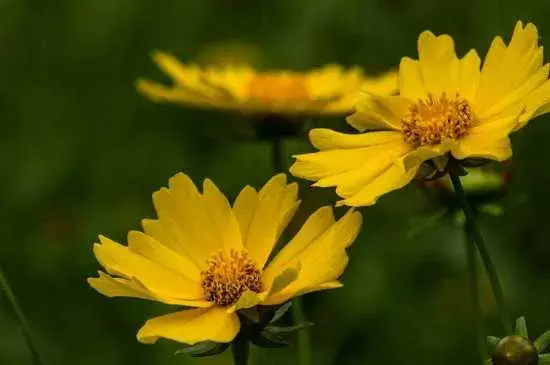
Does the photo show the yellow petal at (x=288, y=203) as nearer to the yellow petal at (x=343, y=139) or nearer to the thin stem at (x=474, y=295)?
Result: the yellow petal at (x=343, y=139)

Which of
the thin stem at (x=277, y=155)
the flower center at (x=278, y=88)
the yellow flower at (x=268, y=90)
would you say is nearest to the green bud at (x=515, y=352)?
the thin stem at (x=277, y=155)

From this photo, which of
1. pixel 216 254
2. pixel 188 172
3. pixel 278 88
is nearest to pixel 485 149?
pixel 216 254

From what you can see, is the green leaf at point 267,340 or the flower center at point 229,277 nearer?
the green leaf at point 267,340

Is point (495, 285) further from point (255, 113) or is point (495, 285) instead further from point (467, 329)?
point (467, 329)

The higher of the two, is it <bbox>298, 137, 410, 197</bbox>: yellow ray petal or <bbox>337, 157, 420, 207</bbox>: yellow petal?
<bbox>298, 137, 410, 197</bbox>: yellow ray petal

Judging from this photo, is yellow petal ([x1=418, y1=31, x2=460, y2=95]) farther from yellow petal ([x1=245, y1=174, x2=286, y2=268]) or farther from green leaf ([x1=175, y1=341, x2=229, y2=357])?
green leaf ([x1=175, y1=341, x2=229, y2=357])

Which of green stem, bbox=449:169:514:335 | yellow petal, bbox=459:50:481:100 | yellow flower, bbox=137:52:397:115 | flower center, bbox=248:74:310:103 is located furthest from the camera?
flower center, bbox=248:74:310:103

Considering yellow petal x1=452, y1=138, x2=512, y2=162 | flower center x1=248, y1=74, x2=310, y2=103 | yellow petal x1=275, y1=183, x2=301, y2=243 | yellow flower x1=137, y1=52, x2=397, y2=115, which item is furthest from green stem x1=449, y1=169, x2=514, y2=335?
flower center x1=248, y1=74, x2=310, y2=103
